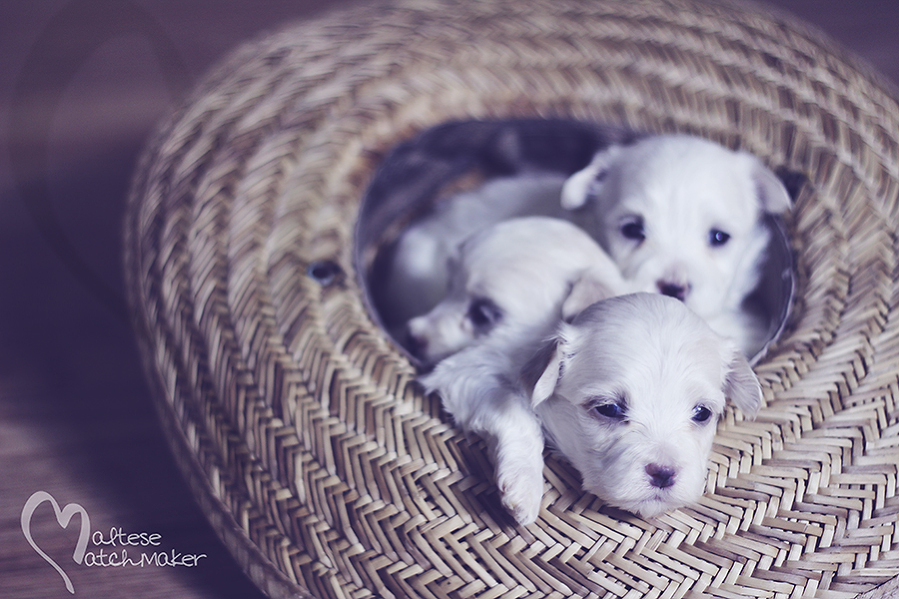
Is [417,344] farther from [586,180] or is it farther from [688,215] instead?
[688,215]

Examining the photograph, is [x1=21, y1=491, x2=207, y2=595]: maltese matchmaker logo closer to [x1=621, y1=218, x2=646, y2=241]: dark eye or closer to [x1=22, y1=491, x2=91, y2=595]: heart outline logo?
[x1=22, y1=491, x2=91, y2=595]: heart outline logo

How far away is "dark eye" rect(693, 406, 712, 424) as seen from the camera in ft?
4.63

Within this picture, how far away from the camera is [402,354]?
1.73 m

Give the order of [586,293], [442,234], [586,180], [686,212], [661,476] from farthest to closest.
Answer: [442,234] < [586,180] < [686,212] < [586,293] < [661,476]

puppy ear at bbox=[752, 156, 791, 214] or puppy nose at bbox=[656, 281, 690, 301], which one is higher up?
puppy ear at bbox=[752, 156, 791, 214]

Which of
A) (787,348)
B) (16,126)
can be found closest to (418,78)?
(787,348)

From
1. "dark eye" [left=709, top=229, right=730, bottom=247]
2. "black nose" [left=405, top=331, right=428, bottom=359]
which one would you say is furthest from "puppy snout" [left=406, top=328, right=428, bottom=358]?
"dark eye" [left=709, top=229, right=730, bottom=247]

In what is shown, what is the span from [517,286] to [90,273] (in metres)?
1.94

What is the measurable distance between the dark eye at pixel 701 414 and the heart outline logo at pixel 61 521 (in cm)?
155

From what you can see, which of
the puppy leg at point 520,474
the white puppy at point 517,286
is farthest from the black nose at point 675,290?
the puppy leg at point 520,474

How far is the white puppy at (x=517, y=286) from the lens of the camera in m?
1.79

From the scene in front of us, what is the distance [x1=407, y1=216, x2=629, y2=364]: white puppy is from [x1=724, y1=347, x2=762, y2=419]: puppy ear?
36cm

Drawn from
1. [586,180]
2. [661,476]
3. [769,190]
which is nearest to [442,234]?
[586,180]

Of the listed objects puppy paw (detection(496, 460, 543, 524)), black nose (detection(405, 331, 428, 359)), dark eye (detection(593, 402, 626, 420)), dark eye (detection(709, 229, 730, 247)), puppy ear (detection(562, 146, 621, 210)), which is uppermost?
puppy ear (detection(562, 146, 621, 210))
